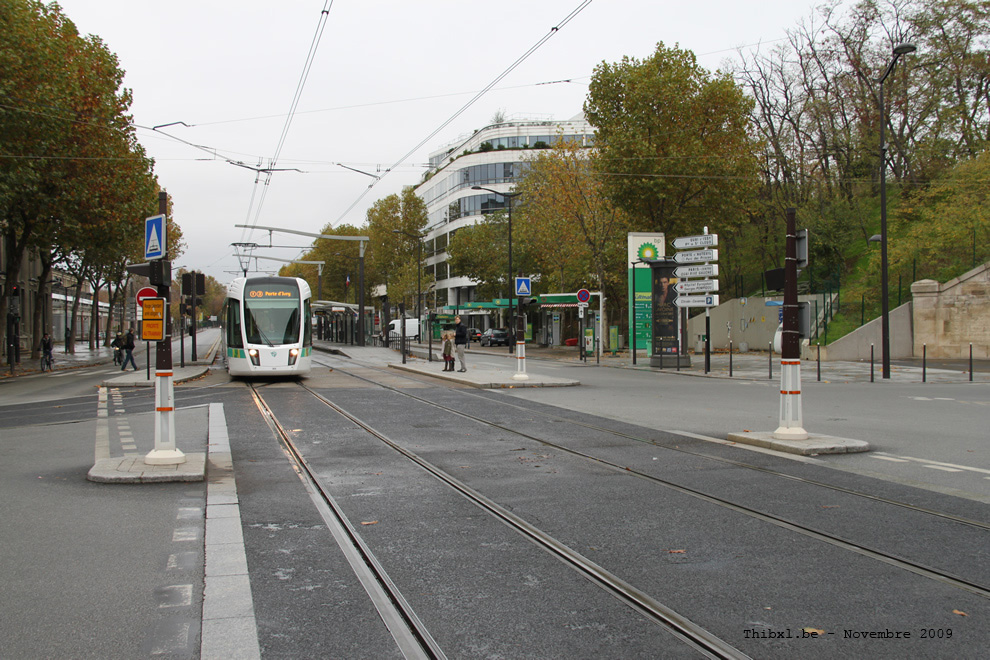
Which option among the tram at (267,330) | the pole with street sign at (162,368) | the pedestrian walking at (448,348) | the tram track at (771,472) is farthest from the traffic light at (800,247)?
the pedestrian walking at (448,348)

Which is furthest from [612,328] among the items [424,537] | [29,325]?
[29,325]

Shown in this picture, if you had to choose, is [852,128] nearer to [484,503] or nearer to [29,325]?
[484,503]

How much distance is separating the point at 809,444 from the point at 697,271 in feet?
56.6

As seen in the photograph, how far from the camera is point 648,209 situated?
126 ft

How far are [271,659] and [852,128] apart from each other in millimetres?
47549

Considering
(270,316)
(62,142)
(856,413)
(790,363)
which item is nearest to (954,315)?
(856,413)

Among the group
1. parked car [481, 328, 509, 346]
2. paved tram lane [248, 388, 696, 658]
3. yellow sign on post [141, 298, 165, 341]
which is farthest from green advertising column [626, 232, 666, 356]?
paved tram lane [248, 388, 696, 658]

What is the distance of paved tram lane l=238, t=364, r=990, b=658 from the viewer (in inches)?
156

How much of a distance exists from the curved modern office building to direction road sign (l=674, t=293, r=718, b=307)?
41600 millimetres

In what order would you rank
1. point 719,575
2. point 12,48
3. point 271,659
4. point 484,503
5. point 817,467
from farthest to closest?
point 12,48
point 817,467
point 484,503
point 719,575
point 271,659

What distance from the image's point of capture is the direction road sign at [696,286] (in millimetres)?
26250

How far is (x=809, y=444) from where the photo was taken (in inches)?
387

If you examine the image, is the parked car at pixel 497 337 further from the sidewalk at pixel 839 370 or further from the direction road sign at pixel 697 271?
the direction road sign at pixel 697 271

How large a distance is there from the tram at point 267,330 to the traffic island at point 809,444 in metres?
15.0
